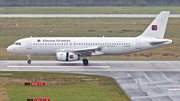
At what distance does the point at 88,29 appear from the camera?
71.4 m

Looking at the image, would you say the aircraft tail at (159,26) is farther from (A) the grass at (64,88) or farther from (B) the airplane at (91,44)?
(A) the grass at (64,88)

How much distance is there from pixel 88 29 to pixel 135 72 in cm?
3487

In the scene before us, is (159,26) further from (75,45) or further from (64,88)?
(64,88)

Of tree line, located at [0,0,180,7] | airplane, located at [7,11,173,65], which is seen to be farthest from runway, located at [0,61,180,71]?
tree line, located at [0,0,180,7]

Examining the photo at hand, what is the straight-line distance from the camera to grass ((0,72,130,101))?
2772 cm

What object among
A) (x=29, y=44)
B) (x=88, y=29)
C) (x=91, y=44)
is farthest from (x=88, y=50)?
(x=88, y=29)

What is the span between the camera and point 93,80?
3372 cm

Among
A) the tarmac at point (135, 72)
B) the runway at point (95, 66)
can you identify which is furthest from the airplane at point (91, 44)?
the tarmac at point (135, 72)

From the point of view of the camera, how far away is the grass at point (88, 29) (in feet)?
167

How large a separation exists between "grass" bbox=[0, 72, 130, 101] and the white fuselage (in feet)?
17.8

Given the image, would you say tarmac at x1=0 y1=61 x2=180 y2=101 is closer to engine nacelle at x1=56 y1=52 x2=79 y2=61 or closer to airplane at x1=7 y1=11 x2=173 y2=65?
engine nacelle at x1=56 y1=52 x2=79 y2=61

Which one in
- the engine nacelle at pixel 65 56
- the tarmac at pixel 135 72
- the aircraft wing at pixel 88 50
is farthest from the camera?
the aircraft wing at pixel 88 50

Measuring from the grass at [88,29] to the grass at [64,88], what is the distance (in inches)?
496

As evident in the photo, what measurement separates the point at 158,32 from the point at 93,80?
13.3 metres
